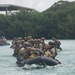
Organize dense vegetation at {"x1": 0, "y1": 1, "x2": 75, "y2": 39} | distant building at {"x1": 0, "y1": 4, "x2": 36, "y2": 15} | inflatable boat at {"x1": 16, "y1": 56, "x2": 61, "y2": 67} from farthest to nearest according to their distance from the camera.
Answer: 1. distant building at {"x1": 0, "y1": 4, "x2": 36, "y2": 15}
2. dense vegetation at {"x1": 0, "y1": 1, "x2": 75, "y2": 39}
3. inflatable boat at {"x1": 16, "y1": 56, "x2": 61, "y2": 67}

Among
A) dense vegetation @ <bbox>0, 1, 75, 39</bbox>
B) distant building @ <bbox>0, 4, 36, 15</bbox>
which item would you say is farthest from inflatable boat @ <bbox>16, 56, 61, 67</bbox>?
distant building @ <bbox>0, 4, 36, 15</bbox>

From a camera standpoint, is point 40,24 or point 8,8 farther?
point 8,8

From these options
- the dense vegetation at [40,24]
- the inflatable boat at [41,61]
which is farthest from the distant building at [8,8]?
the inflatable boat at [41,61]

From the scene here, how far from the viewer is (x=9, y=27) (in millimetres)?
120688

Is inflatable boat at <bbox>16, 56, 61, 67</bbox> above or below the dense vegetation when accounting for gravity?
above

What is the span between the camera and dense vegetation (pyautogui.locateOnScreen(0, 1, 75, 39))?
114 metres

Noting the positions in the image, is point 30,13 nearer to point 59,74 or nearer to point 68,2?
point 68,2

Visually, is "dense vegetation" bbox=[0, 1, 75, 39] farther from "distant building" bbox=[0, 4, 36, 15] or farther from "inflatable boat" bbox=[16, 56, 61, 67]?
"inflatable boat" bbox=[16, 56, 61, 67]

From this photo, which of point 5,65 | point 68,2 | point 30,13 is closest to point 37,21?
point 30,13

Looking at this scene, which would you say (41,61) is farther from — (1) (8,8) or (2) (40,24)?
(1) (8,8)

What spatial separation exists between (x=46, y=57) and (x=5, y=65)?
4.94 metres

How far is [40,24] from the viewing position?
118 metres

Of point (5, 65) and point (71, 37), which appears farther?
point (71, 37)

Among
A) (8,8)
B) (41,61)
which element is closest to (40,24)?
(8,8)
